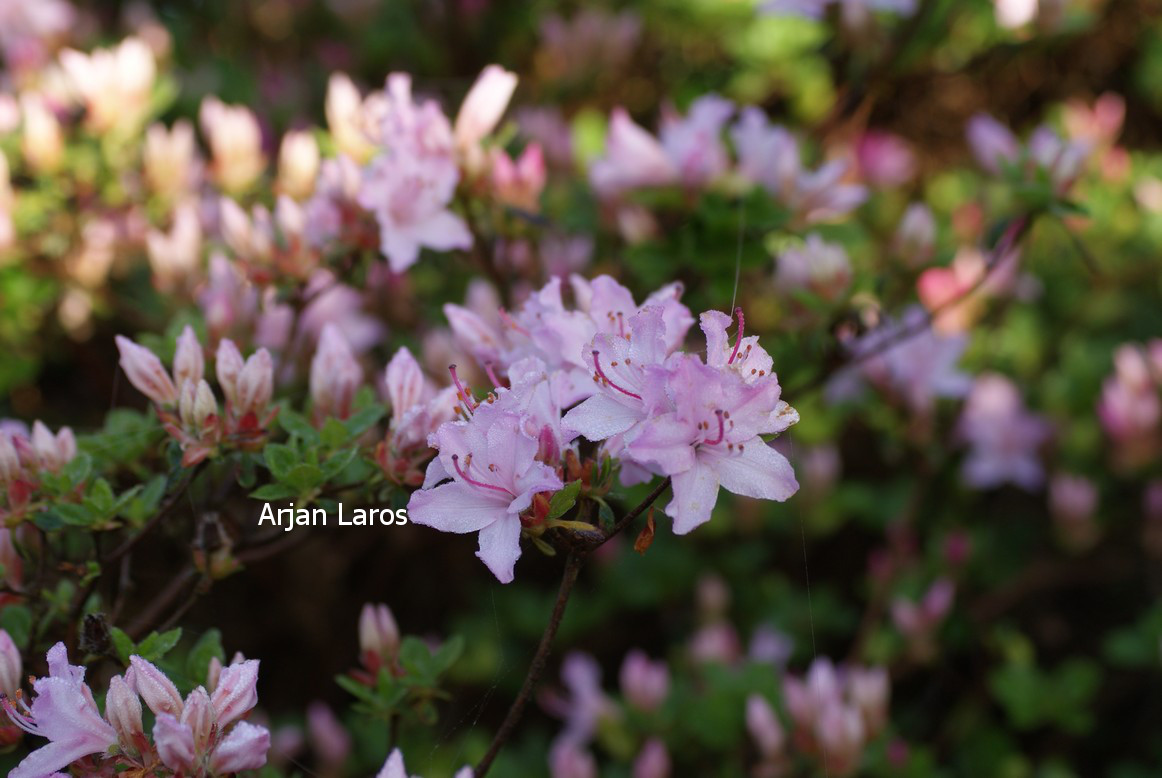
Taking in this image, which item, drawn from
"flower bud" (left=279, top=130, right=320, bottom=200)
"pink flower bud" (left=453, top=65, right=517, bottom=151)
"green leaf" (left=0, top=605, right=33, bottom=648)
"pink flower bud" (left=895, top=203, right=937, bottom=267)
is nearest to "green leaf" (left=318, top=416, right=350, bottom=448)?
"green leaf" (left=0, top=605, right=33, bottom=648)

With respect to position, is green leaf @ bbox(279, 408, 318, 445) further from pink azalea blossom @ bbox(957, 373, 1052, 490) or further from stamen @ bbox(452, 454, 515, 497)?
pink azalea blossom @ bbox(957, 373, 1052, 490)

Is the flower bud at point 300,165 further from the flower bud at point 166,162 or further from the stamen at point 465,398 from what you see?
the stamen at point 465,398

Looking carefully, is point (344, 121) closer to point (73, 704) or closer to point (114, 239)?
point (114, 239)

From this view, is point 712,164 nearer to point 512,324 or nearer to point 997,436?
point 512,324

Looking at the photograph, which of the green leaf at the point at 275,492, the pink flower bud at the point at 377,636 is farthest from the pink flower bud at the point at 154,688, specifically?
the pink flower bud at the point at 377,636

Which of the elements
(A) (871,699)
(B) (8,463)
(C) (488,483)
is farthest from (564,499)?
(A) (871,699)

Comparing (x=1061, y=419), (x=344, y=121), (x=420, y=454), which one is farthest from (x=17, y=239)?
(x=1061, y=419)
